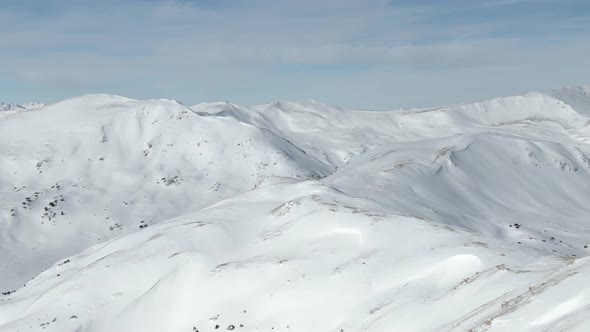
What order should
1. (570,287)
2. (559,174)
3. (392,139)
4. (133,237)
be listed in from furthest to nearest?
(392,139) → (559,174) → (133,237) → (570,287)

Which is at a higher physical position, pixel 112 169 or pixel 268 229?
pixel 268 229

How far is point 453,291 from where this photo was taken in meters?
22.2

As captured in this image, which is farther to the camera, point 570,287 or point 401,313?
point 401,313

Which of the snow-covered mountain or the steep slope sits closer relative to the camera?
the snow-covered mountain

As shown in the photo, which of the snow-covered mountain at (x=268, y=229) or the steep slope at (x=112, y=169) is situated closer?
the snow-covered mountain at (x=268, y=229)

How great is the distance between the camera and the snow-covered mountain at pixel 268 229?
24031mm

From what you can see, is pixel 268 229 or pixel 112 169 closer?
pixel 268 229

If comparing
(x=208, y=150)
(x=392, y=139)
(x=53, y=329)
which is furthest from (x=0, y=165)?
(x=392, y=139)

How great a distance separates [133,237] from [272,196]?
36.4ft

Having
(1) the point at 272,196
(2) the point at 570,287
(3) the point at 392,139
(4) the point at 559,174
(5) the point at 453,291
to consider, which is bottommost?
(3) the point at 392,139

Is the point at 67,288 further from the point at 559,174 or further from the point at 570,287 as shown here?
the point at 559,174

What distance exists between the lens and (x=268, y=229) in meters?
39.2

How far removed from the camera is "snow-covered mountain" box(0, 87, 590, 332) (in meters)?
24.0

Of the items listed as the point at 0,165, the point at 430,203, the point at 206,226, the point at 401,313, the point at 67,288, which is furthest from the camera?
the point at 0,165
